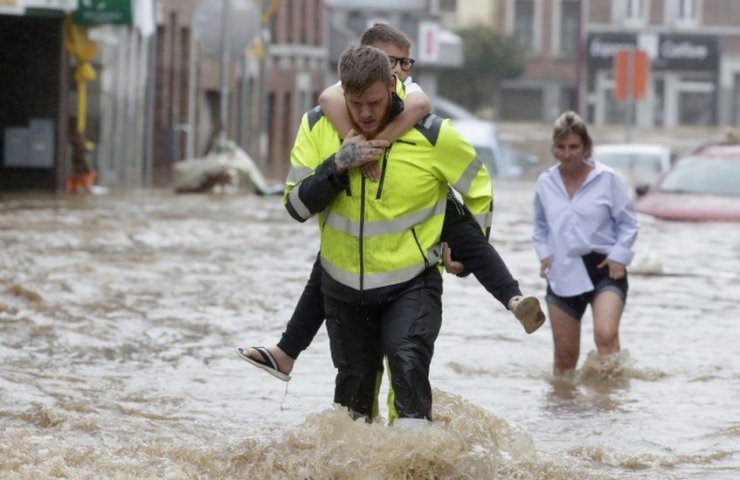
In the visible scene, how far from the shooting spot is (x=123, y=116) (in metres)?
41.0

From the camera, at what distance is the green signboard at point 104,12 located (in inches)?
1261

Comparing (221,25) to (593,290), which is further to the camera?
(221,25)

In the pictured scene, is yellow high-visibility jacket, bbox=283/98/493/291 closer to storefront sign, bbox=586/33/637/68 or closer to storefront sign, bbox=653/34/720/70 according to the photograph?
storefront sign, bbox=586/33/637/68

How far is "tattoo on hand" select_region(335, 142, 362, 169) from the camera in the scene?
7445mm

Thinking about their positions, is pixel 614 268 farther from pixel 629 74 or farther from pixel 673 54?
pixel 673 54

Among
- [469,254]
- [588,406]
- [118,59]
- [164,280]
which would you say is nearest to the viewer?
[469,254]

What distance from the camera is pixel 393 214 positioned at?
7.62 metres

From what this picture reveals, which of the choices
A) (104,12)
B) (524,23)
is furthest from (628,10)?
(104,12)

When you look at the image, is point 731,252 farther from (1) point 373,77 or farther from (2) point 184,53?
(2) point 184,53

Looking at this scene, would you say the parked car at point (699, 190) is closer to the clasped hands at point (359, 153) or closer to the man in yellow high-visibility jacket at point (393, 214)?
the man in yellow high-visibility jacket at point (393, 214)

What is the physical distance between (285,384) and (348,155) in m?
4.18

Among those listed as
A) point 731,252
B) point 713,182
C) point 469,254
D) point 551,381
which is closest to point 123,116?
point 713,182

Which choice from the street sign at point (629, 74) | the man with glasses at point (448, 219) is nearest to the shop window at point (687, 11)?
the street sign at point (629, 74)

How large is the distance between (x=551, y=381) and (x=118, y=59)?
29879mm
